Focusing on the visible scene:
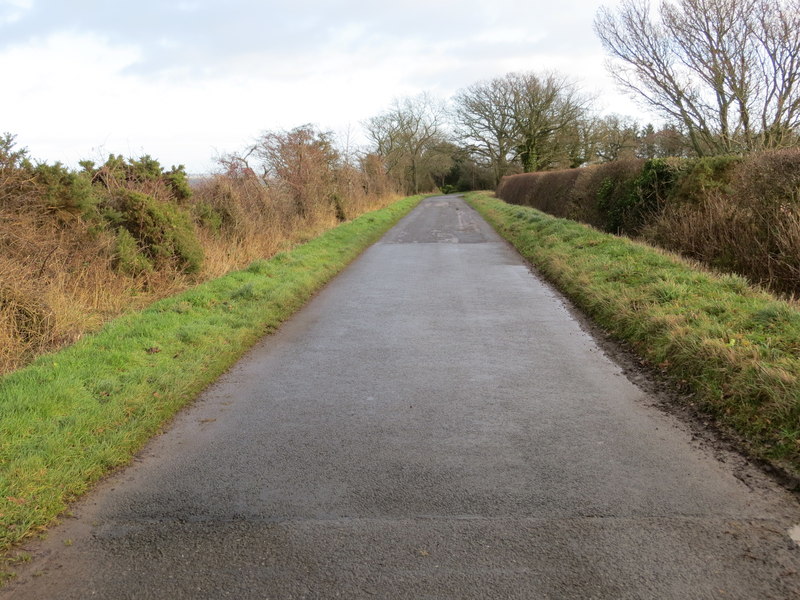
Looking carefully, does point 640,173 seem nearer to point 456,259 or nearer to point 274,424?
point 456,259

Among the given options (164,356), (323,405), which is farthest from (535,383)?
(164,356)

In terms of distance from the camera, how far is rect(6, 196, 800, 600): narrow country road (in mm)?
2887

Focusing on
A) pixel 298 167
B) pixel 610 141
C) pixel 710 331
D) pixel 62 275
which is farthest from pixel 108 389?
pixel 610 141

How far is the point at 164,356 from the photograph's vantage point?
638 centimetres

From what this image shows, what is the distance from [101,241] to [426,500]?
782 cm

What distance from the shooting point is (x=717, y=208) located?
10688mm

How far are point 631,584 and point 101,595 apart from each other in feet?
8.04

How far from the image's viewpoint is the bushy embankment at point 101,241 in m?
7.16

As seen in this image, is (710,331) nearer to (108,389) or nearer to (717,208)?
(717,208)

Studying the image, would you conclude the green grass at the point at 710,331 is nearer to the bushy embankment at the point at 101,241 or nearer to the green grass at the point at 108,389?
the green grass at the point at 108,389

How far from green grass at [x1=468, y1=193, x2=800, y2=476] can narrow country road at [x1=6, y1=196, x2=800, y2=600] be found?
46cm

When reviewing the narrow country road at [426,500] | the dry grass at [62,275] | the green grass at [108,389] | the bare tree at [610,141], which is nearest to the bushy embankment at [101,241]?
the dry grass at [62,275]

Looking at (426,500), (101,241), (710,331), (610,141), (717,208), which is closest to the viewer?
(426,500)

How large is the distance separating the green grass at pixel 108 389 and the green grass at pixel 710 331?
4.49 meters
